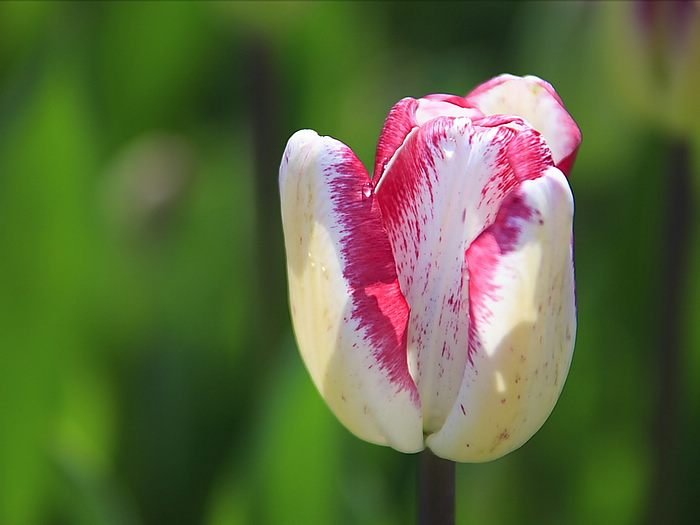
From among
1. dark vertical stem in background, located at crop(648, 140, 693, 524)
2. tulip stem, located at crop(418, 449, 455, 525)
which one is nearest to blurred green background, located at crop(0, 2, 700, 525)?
dark vertical stem in background, located at crop(648, 140, 693, 524)

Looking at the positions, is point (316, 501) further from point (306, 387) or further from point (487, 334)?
point (487, 334)

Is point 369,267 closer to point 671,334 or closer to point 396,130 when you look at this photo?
point 396,130

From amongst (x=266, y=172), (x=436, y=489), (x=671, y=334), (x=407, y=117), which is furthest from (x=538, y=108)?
(x=266, y=172)

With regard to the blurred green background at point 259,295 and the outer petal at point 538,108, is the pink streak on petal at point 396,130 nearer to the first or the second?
the outer petal at point 538,108

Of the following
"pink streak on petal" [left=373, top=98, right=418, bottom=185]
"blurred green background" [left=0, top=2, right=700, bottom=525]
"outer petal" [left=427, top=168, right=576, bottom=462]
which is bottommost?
"blurred green background" [left=0, top=2, right=700, bottom=525]

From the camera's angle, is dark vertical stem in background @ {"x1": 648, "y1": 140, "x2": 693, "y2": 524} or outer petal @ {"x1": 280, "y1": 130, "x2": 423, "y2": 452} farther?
dark vertical stem in background @ {"x1": 648, "y1": 140, "x2": 693, "y2": 524}

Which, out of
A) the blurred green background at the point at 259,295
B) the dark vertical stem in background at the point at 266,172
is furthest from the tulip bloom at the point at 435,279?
the dark vertical stem in background at the point at 266,172

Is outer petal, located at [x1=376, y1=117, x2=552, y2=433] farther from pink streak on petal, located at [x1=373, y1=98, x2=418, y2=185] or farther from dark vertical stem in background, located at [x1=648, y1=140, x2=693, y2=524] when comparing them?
dark vertical stem in background, located at [x1=648, y1=140, x2=693, y2=524]

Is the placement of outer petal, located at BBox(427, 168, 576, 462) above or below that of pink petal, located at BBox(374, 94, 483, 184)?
below
